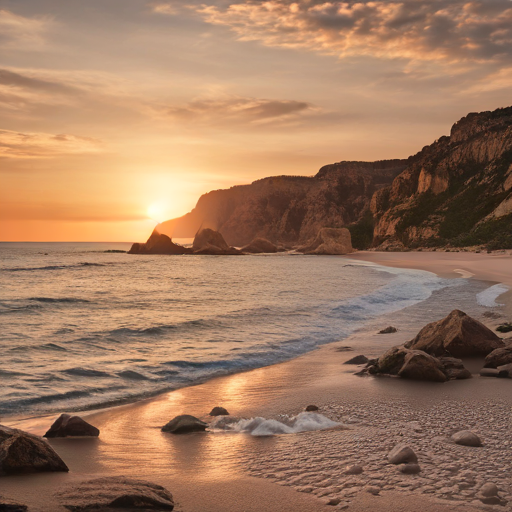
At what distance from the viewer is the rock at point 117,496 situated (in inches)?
146

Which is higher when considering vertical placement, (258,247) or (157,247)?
(157,247)

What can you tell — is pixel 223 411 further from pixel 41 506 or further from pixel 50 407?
pixel 41 506

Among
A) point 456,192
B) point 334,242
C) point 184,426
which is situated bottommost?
point 184,426

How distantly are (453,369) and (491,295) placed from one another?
16.9m

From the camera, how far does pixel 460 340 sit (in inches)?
408

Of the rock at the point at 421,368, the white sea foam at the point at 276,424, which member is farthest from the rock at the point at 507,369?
the white sea foam at the point at 276,424

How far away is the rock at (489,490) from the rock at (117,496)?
2458 millimetres

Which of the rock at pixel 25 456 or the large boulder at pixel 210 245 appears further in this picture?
the large boulder at pixel 210 245

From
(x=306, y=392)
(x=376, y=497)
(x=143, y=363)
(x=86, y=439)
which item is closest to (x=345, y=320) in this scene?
(x=143, y=363)

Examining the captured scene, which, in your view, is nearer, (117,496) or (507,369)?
(117,496)

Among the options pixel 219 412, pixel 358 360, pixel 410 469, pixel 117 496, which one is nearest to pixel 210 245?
pixel 358 360

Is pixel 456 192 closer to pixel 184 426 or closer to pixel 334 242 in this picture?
pixel 334 242

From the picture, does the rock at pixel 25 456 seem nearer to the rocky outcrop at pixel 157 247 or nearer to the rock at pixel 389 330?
the rock at pixel 389 330

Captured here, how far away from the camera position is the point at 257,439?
6047mm
